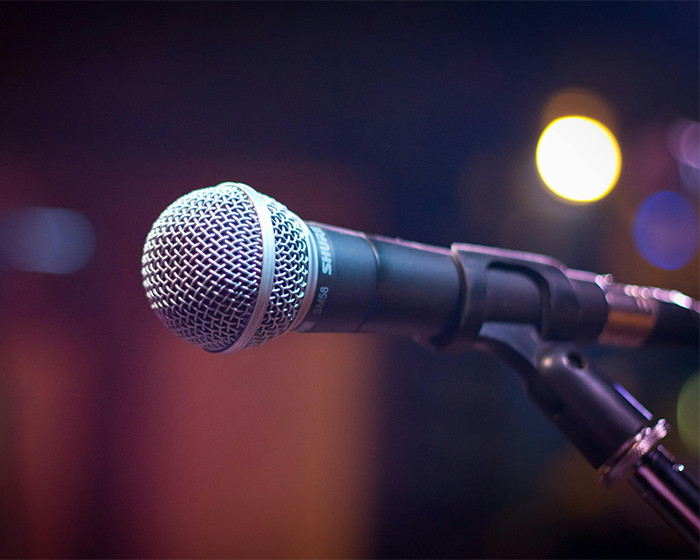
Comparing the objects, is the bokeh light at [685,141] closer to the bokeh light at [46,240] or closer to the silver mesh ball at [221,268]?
the silver mesh ball at [221,268]

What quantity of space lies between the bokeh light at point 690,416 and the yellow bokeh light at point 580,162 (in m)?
1.23

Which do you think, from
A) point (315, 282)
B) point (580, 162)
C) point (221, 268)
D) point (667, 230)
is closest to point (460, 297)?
point (315, 282)

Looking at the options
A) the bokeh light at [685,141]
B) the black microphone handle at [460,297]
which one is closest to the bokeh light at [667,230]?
the bokeh light at [685,141]

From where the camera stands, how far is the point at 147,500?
2096 mm

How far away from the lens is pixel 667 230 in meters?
2.38

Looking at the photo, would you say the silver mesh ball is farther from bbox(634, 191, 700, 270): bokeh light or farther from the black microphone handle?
bbox(634, 191, 700, 270): bokeh light

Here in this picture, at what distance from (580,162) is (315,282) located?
7.78ft

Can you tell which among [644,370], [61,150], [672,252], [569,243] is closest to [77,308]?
[61,150]

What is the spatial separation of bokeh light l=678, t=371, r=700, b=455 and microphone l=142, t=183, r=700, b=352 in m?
2.20

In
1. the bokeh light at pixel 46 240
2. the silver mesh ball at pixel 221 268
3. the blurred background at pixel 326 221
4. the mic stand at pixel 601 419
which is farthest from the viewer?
the bokeh light at pixel 46 240

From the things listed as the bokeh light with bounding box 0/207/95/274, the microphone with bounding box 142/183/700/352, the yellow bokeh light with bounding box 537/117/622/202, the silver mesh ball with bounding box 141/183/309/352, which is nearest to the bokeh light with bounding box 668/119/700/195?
the yellow bokeh light with bounding box 537/117/622/202

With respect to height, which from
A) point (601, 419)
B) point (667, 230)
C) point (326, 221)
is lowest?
point (601, 419)

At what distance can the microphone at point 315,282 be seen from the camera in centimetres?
49

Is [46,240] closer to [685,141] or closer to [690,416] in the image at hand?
[685,141]
